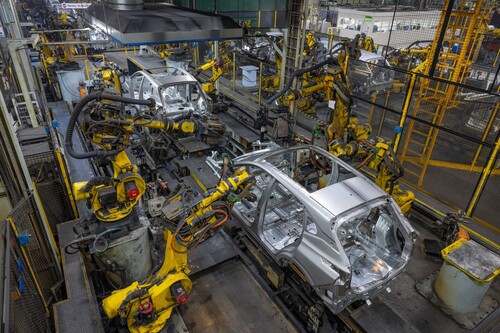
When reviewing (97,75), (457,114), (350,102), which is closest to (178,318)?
(350,102)

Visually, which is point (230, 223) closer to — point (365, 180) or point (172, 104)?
point (365, 180)

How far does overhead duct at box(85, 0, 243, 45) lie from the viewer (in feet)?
15.2

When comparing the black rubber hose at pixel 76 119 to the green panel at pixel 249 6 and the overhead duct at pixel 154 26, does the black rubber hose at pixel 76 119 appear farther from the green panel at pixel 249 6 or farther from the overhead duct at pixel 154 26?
the green panel at pixel 249 6

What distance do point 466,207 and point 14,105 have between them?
32.6 feet

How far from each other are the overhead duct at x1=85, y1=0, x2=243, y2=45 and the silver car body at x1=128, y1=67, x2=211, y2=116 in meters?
2.64

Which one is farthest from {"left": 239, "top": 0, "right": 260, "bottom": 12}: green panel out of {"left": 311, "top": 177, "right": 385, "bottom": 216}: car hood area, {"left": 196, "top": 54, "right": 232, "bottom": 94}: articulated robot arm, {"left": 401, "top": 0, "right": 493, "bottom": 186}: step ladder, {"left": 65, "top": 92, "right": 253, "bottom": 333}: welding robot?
{"left": 311, "top": 177, "right": 385, "bottom": 216}: car hood area

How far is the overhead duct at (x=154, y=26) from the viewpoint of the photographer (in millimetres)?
4633

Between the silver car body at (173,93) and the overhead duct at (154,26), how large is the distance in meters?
2.64

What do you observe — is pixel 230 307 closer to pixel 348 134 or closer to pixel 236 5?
pixel 348 134

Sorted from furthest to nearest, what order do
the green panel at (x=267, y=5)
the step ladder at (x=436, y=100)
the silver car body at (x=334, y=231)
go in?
the green panel at (x=267, y=5) → the step ladder at (x=436, y=100) → the silver car body at (x=334, y=231)

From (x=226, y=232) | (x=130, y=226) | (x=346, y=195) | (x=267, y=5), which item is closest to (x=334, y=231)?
(x=346, y=195)

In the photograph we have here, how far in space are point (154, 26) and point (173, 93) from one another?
17.0ft

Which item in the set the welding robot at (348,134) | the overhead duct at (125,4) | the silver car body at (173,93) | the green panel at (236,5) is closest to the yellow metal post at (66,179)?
the overhead duct at (125,4)

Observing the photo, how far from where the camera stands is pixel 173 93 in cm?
981
